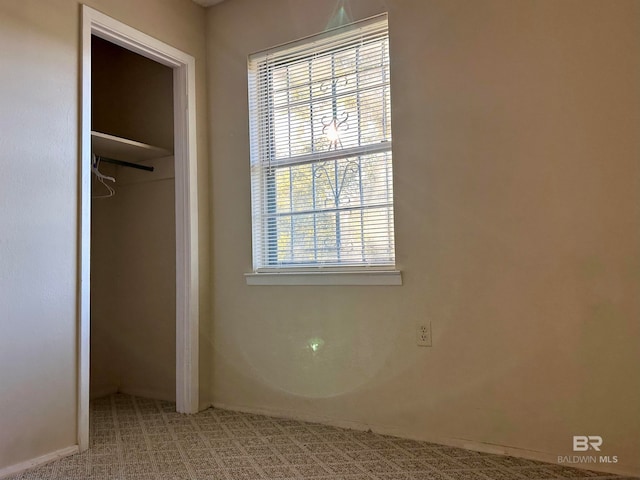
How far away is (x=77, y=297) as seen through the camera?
98.7 inches

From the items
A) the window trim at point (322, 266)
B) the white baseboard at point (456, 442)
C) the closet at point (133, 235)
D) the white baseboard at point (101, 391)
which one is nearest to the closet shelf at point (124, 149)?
the closet at point (133, 235)

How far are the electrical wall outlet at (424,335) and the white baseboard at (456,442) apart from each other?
46 cm

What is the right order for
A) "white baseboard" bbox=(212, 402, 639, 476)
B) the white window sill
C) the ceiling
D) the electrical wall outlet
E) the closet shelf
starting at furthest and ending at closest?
the ceiling, the closet shelf, the white window sill, the electrical wall outlet, "white baseboard" bbox=(212, 402, 639, 476)

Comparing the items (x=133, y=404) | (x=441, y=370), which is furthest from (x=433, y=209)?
(x=133, y=404)

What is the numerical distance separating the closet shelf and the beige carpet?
5.39 ft

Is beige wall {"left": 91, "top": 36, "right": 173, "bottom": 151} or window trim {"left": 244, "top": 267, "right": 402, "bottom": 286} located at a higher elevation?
beige wall {"left": 91, "top": 36, "right": 173, "bottom": 151}

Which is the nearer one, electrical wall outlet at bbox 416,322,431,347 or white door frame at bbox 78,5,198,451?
electrical wall outlet at bbox 416,322,431,347

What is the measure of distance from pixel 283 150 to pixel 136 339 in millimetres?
1760

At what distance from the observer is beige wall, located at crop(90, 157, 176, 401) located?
3.47 m

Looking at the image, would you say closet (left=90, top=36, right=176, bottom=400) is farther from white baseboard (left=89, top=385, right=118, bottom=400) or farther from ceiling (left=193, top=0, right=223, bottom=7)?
ceiling (left=193, top=0, right=223, bottom=7)

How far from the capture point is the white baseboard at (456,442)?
2.12 meters

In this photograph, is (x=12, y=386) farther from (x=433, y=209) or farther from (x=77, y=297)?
(x=433, y=209)

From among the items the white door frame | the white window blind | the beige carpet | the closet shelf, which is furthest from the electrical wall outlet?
the closet shelf

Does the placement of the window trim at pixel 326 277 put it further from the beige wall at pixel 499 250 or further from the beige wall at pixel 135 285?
the beige wall at pixel 135 285
